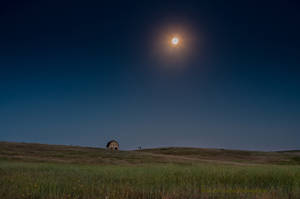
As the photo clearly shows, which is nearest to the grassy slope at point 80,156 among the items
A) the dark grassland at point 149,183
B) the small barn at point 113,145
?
the dark grassland at point 149,183

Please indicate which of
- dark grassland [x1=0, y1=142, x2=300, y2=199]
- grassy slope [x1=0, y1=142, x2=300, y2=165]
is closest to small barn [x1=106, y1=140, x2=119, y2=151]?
grassy slope [x1=0, y1=142, x2=300, y2=165]

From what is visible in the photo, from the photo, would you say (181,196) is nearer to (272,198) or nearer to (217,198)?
(217,198)

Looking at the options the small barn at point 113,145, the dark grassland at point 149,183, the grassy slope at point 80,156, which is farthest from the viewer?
the small barn at point 113,145

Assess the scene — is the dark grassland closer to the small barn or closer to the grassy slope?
the grassy slope

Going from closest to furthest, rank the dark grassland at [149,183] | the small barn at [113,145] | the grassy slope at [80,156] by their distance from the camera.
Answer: the dark grassland at [149,183]
the grassy slope at [80,156]
the small barn at [113,145]

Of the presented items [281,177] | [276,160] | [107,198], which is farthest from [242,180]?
[276,160]

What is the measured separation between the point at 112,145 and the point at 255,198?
Answer: 6114cm

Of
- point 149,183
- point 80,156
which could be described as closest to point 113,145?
point 80,156

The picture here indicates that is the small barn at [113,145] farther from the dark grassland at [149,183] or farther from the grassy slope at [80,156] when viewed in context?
the dark grassland at [149,183]

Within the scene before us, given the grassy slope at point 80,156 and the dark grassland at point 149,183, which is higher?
the dark grassland at point 149,183

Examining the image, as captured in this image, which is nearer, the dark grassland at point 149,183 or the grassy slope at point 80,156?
the dark grassland at point 149,183

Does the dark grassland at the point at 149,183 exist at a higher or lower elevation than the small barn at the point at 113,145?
higher

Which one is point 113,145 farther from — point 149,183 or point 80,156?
point 149,183

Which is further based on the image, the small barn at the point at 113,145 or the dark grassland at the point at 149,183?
the small barn at the point at 113,145
